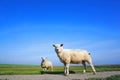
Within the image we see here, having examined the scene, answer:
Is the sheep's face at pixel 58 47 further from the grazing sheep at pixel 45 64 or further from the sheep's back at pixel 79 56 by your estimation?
the grazing sheep at pixel 45 64

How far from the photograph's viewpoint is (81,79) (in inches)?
772

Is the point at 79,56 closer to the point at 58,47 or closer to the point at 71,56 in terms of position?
the point at 71,56

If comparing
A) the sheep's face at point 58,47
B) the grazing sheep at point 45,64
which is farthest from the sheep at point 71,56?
the grazing sheep at point 45,64

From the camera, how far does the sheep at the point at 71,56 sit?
886 inches

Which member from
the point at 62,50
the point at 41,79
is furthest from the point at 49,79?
the point at 62,50

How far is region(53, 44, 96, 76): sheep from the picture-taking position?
2250 cm

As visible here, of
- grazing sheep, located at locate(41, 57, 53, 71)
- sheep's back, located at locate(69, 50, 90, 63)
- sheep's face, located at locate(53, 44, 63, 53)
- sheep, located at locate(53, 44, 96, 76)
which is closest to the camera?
sheep's face, located at locate(53, 44, 63, 53)

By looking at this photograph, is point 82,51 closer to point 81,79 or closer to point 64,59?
point 64,59

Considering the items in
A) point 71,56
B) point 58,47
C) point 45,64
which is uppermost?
point 58,47

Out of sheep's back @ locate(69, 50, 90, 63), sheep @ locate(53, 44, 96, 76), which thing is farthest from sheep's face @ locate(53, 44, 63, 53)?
sheep's back @ locate(69, 50, 90, 63)

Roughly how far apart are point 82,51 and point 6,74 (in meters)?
7.43

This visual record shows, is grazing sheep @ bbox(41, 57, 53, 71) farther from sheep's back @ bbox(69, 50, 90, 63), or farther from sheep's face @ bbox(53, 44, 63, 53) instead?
sheep's face @ bbox(53, 44, 63, 53)

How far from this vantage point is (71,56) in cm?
2314

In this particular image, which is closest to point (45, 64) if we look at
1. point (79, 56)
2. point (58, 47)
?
point (79, 56)
